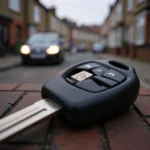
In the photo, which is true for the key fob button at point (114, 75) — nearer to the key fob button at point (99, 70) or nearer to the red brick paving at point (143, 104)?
the key fob button at point (99, 70)

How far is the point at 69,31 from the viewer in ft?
197

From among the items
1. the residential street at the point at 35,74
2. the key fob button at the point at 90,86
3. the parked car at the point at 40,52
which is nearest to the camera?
the key fob button at the point at 90,86

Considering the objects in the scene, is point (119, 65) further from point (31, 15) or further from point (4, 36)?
point (31, 15)

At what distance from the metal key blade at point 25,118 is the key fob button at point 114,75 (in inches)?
21.8

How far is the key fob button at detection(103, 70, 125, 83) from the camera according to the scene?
1902 millimetres

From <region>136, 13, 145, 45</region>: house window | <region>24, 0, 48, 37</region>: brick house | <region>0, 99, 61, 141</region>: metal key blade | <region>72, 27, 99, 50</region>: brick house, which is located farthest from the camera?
<region>72, 27, 99, 50</region>: brick house

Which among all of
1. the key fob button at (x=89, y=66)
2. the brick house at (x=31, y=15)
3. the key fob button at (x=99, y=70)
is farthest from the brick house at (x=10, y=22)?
the key fob button at (x=99, y=70)

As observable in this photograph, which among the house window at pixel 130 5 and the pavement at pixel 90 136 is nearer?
the pavement at pixel 90 136

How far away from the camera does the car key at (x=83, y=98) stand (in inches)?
62.7

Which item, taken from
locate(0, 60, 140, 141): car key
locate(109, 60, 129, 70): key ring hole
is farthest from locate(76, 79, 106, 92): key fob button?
locate(109, 60, 129, 70): key ring hole

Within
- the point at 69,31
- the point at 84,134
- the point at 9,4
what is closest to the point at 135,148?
the point at 84,134

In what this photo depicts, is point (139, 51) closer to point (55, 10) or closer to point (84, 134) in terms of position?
point (84, 134)

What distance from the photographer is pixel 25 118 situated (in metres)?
1.58

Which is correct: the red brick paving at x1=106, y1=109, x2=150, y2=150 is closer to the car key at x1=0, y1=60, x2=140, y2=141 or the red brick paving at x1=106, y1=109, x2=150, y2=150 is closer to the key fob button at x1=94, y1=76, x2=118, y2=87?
the car key at x1=0, y1=60, x2=140, y2=141
